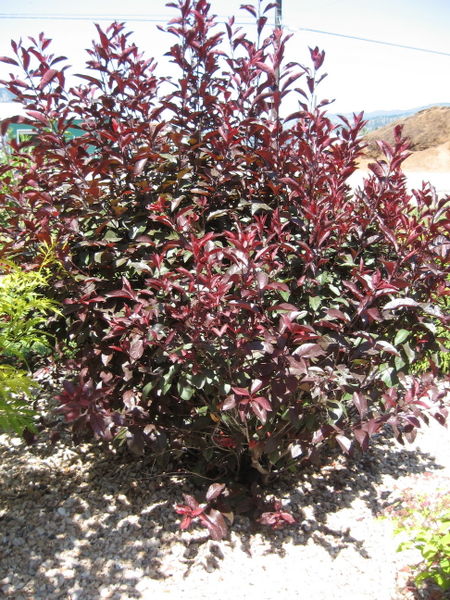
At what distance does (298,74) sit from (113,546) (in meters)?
2.30

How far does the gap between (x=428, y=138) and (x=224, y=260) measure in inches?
829

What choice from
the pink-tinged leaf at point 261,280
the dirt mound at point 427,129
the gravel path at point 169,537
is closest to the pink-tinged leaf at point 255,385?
the pink-tinged leaf at point 261,280

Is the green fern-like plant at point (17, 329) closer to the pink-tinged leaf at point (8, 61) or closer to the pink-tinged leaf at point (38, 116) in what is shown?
the pink-tinged leaf at point (38, 116)

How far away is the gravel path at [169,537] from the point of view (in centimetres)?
214

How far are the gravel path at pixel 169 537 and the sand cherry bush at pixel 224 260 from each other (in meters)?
0.24

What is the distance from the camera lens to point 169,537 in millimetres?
2406

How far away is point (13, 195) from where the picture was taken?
2652mm

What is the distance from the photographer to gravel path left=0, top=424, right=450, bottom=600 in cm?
214

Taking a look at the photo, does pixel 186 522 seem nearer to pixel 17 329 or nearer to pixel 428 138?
pixel 17 329

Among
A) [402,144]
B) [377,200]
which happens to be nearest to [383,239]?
[377,200]

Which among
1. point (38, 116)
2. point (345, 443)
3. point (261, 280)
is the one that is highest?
point (38, 116)

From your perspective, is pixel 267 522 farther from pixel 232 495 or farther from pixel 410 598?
pixel 410 598

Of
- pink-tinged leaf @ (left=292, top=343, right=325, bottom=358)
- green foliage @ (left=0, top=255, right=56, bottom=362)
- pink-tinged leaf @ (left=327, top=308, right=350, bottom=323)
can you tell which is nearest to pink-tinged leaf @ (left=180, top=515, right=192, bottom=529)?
pink-tinged leaf @ (left=292, top=343, right=325, bottom=358)

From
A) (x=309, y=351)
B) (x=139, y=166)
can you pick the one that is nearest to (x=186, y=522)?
(x=309, y=351)
